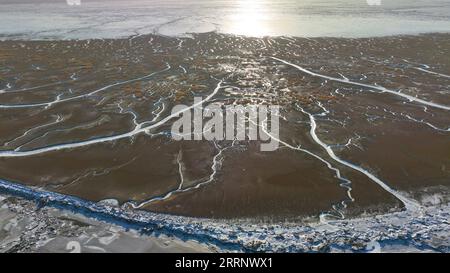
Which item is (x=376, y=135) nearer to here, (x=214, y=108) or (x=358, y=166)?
(x=358, y=166)

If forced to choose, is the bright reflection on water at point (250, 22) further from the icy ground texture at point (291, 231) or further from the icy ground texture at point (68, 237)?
the icy ground texture at point (68, 237)

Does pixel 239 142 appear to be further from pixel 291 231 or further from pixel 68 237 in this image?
pixel 68 237

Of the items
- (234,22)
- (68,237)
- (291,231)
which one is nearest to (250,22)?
(234,22)

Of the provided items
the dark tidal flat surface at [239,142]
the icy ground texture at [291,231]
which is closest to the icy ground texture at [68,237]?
the icy ground texture at [291,231]

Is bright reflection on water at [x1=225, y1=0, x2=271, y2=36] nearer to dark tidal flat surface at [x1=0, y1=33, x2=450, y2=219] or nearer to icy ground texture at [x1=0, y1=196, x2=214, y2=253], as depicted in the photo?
dark tidal flat surface at [x1=0, y1=33, x2=450, y2=219]

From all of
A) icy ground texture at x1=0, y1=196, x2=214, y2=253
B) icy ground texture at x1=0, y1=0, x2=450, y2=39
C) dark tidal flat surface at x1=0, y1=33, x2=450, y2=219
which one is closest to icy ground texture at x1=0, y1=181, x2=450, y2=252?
icy ground texture at x1=0, y1=196, x2=214, y2=253

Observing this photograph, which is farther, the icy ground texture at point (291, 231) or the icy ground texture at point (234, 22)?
the icy ground texture at point (234, 22)
